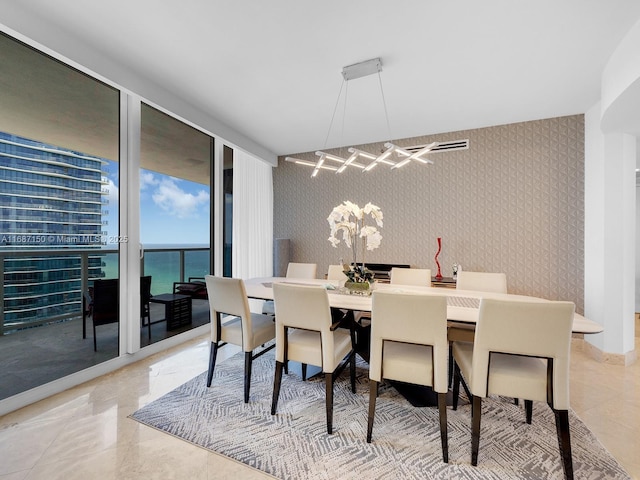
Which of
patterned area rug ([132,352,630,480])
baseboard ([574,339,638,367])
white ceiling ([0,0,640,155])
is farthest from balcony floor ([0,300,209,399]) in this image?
baseboard ([574,339,638,367])

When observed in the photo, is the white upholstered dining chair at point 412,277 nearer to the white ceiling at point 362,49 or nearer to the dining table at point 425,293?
the dining table at point 425,293

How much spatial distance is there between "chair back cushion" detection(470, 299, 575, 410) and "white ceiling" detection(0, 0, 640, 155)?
191cm

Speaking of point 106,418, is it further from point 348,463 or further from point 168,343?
point 348,463

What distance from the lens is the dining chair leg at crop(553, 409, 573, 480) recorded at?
144cm

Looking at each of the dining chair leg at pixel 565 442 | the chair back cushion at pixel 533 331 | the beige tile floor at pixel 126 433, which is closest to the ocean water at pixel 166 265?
the beige tile floor at pixel 126 433

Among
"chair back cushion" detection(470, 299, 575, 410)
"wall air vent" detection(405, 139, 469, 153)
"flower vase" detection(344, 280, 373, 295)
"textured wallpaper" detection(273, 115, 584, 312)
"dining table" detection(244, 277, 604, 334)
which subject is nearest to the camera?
"chair back cushion" detection(470, 299, 575, 410)

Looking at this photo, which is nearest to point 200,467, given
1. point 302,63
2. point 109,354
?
point 109,354

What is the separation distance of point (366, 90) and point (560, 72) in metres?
1.74

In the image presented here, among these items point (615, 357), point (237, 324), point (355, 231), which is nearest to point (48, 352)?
point (237, 324)

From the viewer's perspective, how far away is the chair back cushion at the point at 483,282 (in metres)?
2.70

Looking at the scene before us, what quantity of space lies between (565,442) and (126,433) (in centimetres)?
259

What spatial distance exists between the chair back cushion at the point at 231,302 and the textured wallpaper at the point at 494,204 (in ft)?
8.33

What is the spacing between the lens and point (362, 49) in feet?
7.42

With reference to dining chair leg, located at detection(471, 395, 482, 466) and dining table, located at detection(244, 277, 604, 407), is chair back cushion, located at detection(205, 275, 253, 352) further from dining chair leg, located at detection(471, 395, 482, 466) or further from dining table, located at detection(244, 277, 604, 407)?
dining chair leg, located at detection(471, 395, 482, 466)
